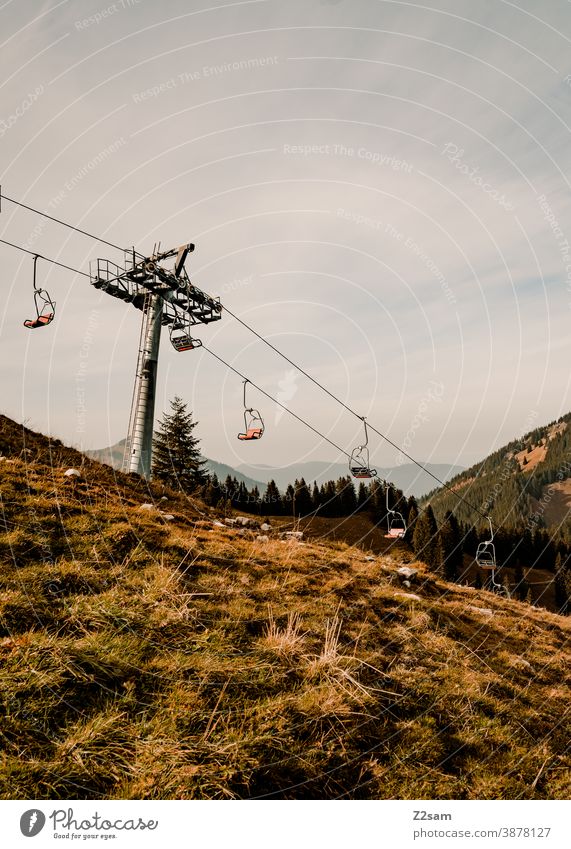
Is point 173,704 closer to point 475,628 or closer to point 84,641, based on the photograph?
point 84,641

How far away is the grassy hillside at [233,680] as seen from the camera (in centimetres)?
421

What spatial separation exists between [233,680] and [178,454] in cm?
5209

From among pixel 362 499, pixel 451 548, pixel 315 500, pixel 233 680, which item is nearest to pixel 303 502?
pixel 315 500

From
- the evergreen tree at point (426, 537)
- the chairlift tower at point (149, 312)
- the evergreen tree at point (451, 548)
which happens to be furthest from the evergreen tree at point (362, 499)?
the chairlift tower at point (149, 312)

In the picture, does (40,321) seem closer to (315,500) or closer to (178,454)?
(178,454)

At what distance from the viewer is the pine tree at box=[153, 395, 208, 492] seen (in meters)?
53.5

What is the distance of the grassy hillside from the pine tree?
44.1m

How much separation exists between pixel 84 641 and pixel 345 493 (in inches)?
3461

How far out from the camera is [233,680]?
17.5 ft

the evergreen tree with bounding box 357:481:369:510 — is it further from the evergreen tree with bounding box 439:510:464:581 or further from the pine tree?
the pine tree

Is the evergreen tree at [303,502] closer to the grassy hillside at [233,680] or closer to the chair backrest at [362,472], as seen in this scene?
the chair backrest at [362,472]

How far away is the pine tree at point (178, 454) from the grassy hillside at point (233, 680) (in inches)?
1734
